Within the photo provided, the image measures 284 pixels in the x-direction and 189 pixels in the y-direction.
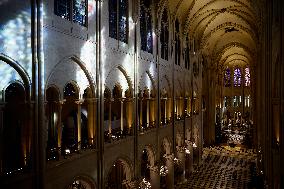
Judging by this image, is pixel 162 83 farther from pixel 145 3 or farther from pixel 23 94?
pixel 23 94

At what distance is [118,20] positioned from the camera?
51.9 ft

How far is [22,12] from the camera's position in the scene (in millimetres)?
9531

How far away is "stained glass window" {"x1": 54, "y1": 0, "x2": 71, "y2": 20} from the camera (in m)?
11.5

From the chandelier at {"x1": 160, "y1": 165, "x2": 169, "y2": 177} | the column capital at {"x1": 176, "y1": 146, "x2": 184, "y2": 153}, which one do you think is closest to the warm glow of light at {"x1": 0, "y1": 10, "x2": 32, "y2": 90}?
the chandelier at {"x1": 160, "y1": 165, "x2": 169, "y2": 177}

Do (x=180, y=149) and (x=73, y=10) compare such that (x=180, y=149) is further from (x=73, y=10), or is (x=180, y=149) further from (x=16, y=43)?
(x=16, y=43)

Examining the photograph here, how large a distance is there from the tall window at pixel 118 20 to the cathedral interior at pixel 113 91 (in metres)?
0.06

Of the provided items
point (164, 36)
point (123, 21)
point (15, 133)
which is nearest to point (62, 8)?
point (15, 133)

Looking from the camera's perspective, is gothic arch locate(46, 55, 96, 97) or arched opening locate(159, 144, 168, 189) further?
arched opening locate(159, 144, 168, 189)

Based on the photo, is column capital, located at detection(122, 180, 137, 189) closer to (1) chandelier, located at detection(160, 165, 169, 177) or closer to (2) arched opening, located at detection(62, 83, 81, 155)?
(2) arched opening, located at detection(62, 83, 81, 155)

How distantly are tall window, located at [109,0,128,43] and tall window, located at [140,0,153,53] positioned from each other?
2502 millimetres

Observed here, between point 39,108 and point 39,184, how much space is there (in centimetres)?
244

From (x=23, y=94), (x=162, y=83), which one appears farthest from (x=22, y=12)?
(x=162, y=83)

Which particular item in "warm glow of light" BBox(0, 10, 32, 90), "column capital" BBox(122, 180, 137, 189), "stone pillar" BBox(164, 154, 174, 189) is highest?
"warm glow of light" BBox(0, 10, 32, 90)

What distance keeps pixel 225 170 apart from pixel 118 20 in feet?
69.6
